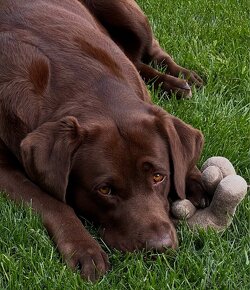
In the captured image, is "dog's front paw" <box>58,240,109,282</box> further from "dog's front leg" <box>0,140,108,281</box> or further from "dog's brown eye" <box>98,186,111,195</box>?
"dog's brown eye" <box>98,186,111,195</box>

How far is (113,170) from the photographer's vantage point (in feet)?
11.3

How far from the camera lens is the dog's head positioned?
11.2 feet

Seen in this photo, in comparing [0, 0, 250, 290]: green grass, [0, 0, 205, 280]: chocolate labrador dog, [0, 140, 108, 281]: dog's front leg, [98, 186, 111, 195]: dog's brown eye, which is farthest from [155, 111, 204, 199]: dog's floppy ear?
[0, 140, 108, 281]: dog's front leg

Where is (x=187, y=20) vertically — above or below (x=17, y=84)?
below

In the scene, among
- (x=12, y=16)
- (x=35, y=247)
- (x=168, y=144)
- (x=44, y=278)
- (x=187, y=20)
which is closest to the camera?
(x=44, y=278)

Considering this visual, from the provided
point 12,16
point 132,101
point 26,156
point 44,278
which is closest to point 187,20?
point 12,16

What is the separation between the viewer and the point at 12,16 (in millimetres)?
4324

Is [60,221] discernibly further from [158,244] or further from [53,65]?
[53,65]

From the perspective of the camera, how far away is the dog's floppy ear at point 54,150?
347cm

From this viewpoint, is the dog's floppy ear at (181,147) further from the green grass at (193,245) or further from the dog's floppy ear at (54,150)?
the dog's floppy ear at (54,150)

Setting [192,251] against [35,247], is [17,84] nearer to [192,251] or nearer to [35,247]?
[35,247]

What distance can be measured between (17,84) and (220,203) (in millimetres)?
1175

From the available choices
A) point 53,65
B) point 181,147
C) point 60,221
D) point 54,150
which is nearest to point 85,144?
point 54,150

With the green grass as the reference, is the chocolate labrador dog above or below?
above
